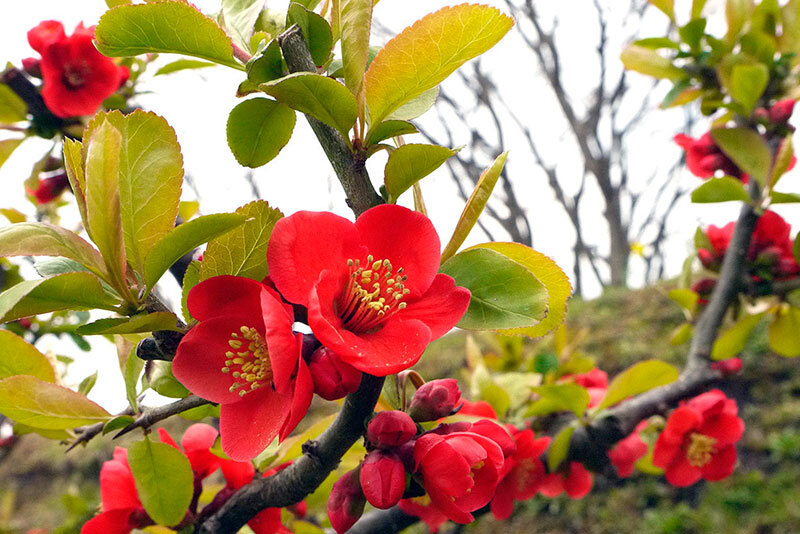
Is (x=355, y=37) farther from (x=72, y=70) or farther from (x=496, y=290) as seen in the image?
(x=72, y=70)

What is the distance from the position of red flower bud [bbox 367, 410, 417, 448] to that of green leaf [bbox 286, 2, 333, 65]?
0.93 ft

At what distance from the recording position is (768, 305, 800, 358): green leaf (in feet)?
3.82

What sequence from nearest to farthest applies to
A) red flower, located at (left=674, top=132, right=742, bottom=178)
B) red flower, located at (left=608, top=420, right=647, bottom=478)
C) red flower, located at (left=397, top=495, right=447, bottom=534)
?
1. red flower, located at (left=397, top=495, right=447, bottom=534)
2. red flower, located at (left=608, top=420, right=647, bottom=478)
3. red flower, located at (left=674, top=132, right=742, bottom=178)

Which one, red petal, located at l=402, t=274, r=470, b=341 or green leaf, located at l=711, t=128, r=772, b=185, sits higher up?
green leaf, located at l=711, t=128, r=772, b=185

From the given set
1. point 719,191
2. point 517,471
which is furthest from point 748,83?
point 517,471

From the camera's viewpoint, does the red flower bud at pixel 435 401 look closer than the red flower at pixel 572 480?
Yes

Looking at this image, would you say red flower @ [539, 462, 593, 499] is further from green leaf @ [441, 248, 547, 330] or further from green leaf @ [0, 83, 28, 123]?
green leaf @ [0, 83, 28, 123]

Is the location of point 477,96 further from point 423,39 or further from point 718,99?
point 423,39

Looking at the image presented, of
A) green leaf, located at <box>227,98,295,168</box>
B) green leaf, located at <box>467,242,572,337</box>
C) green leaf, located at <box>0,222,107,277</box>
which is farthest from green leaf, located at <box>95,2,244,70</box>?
green leaf, located at <box>467,242,572,337</box>

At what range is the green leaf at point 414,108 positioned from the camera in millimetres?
433

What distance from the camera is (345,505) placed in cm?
45

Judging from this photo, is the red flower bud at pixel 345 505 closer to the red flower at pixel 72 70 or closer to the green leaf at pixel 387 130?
the green leaf at pixel 387 130

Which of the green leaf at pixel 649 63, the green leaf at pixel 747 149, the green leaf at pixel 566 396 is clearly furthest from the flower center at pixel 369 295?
the green leaf at pixel 649 63

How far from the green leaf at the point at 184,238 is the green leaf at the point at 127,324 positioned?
0.09 feet
